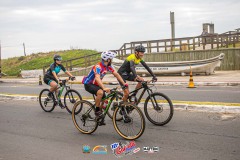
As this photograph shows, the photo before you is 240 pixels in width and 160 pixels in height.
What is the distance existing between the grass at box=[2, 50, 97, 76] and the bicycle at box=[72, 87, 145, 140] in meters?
37.8

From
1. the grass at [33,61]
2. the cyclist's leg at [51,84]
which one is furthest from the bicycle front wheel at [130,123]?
the grass at [33,61]

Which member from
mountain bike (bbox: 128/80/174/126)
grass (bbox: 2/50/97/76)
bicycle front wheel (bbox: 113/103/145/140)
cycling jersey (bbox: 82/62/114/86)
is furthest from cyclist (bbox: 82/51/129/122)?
grass (bbox: 2/50/97/76)

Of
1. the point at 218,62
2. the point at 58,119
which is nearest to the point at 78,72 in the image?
the point at 218,62

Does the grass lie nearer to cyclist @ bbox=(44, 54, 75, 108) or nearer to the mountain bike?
cyclist @ bbox=(44, 54, 75, 108)

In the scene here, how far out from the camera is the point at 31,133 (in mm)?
7613

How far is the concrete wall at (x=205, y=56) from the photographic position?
77.3 feet

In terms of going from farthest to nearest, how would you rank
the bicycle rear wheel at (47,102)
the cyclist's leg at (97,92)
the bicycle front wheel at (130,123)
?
the bicycle rear wheel at (47,102) → the cyclist's leg at (97,92) → the bicycle front wheel at (130,123)

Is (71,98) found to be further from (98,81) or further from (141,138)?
(141,138)

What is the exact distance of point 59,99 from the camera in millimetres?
10180

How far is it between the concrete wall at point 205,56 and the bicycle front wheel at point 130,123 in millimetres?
19298

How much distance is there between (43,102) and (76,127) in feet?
13.4
